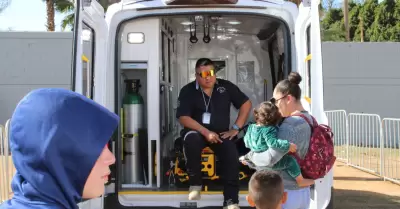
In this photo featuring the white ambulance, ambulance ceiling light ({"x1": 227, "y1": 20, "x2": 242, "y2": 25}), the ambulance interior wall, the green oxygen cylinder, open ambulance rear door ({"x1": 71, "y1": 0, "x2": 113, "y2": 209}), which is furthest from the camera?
the ambulance interior wall

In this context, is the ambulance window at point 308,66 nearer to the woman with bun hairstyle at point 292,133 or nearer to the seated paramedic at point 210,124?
the woman with bun hairstyle at point 292,133

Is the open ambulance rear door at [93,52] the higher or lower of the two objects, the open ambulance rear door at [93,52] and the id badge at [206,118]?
the higher

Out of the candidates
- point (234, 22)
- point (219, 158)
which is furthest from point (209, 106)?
point (234, 22)

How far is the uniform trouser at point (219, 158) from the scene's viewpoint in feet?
14.8

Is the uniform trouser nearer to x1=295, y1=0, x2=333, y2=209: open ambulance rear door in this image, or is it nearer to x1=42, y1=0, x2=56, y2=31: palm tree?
x1=295, y1=0, x2=333, y2=209: open ambulance rear door

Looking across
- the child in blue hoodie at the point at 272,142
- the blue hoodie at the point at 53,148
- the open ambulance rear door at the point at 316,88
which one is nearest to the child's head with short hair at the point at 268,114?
the child in blue hoodie at the point at 272,142

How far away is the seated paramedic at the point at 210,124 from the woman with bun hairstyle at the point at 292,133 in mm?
1101

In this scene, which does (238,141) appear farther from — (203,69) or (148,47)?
(148,47)

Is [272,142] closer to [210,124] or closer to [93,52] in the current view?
[210,124]

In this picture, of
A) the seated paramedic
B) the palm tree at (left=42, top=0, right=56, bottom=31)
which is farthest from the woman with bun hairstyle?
the palm tree at (left=42, top=0, right=56, bottom=31)

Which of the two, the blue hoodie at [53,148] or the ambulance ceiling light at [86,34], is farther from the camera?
the ambulance ceiling light at [86,34]

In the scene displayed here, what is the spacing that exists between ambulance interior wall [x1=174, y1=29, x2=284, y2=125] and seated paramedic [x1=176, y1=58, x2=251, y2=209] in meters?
2.22

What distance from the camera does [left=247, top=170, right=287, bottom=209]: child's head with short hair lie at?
2510 mm

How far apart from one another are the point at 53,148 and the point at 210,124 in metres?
3.89
